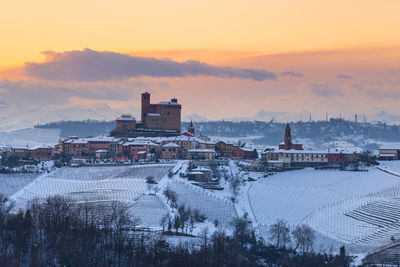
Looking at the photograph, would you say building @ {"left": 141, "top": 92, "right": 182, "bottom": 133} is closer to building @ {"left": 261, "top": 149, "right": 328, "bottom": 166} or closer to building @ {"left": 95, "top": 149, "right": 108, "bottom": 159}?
building @ {"left": 95, "top": 149, "right": 108, "bottom": 159}

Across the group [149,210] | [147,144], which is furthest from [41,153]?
[149,210]

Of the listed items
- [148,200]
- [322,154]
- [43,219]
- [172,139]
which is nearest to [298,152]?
[322,154]

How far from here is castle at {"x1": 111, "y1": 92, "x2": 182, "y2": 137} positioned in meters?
116

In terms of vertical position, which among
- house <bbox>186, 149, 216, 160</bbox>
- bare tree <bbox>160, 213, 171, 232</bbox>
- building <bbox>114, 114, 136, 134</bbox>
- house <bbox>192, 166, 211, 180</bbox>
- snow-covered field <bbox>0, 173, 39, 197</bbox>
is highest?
building <bbox>114, 114, 136, 134</bbox>

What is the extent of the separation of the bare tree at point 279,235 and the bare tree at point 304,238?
652 mm

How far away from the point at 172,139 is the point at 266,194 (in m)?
26.6

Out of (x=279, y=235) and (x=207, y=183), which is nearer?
(x=279, y=235)

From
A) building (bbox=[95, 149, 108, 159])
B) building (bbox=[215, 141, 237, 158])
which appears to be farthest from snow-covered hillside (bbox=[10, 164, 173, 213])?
building (bbox=[215, 141, 237, 158])

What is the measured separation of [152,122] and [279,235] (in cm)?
5449

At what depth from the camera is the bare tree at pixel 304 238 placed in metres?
62.9

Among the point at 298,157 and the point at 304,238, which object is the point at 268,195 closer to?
the point at 298,157

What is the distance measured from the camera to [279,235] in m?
65.6

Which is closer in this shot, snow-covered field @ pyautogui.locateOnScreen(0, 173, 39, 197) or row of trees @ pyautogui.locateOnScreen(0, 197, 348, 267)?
row of trees @ pyautogui.locateOnScreen(0, 197, 348, 267)

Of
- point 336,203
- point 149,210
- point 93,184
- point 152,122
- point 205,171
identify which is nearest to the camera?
point 149,210
